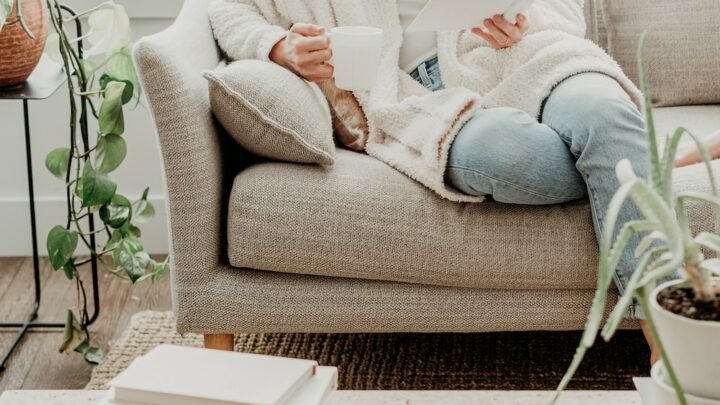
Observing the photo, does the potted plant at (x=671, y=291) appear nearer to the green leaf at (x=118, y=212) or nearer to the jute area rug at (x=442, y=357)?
the jute area rug at (x=442, y=357)

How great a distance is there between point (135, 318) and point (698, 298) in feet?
5.46

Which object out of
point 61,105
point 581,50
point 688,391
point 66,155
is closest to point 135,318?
point 66,155

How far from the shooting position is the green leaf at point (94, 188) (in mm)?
1937

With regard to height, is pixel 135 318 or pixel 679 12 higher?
pixel 679 12

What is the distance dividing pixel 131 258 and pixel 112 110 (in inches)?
12.5

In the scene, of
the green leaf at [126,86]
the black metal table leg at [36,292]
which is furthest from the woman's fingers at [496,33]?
the black metal table leg at [36,292]

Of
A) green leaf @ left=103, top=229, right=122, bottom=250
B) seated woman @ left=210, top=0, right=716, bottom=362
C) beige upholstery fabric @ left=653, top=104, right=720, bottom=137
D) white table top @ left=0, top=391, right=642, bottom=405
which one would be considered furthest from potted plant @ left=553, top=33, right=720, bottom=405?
green leaf @ left=103, top=229, right=122, bottom=250

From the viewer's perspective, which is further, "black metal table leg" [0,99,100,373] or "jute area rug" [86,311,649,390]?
"black metal table leg" [0,99,100,373]

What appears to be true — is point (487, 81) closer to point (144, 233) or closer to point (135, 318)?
point (135, 318)

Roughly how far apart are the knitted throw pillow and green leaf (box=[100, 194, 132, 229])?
16.5 inches

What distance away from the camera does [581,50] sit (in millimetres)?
1832

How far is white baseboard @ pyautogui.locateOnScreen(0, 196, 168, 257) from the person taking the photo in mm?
2648

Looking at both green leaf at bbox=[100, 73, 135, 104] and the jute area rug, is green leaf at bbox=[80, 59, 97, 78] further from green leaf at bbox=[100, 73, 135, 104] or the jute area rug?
the jute area rug

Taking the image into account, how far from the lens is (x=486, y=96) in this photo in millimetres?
1875
